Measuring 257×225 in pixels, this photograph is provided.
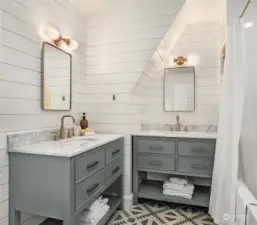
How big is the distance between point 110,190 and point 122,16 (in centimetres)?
209

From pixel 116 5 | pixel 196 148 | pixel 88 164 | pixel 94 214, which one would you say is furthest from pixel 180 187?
pixel 116 5

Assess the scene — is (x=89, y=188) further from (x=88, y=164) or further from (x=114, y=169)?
(x=114, y=169)

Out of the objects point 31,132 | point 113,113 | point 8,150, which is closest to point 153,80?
point 113,113

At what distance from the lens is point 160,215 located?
2141 millimetres

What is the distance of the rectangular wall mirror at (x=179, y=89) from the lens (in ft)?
8.65

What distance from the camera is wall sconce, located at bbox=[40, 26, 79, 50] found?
1.80 m

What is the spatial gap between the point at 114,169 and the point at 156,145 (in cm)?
59

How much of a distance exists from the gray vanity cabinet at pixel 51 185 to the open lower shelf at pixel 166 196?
101cm

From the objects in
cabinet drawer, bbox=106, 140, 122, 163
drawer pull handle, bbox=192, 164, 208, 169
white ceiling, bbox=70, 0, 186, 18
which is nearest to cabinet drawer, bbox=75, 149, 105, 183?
cabinet drawer, bbox=106, 140, 122, 163

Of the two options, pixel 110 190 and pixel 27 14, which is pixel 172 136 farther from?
pixel 27 14

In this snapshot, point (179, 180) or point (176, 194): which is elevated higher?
point (179, 180)

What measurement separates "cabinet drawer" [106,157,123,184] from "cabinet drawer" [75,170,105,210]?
4.4 inches

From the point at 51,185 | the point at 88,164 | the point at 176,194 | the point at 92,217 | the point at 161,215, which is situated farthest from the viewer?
the point at 176,194

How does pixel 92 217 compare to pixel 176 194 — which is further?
pixel 176 194
